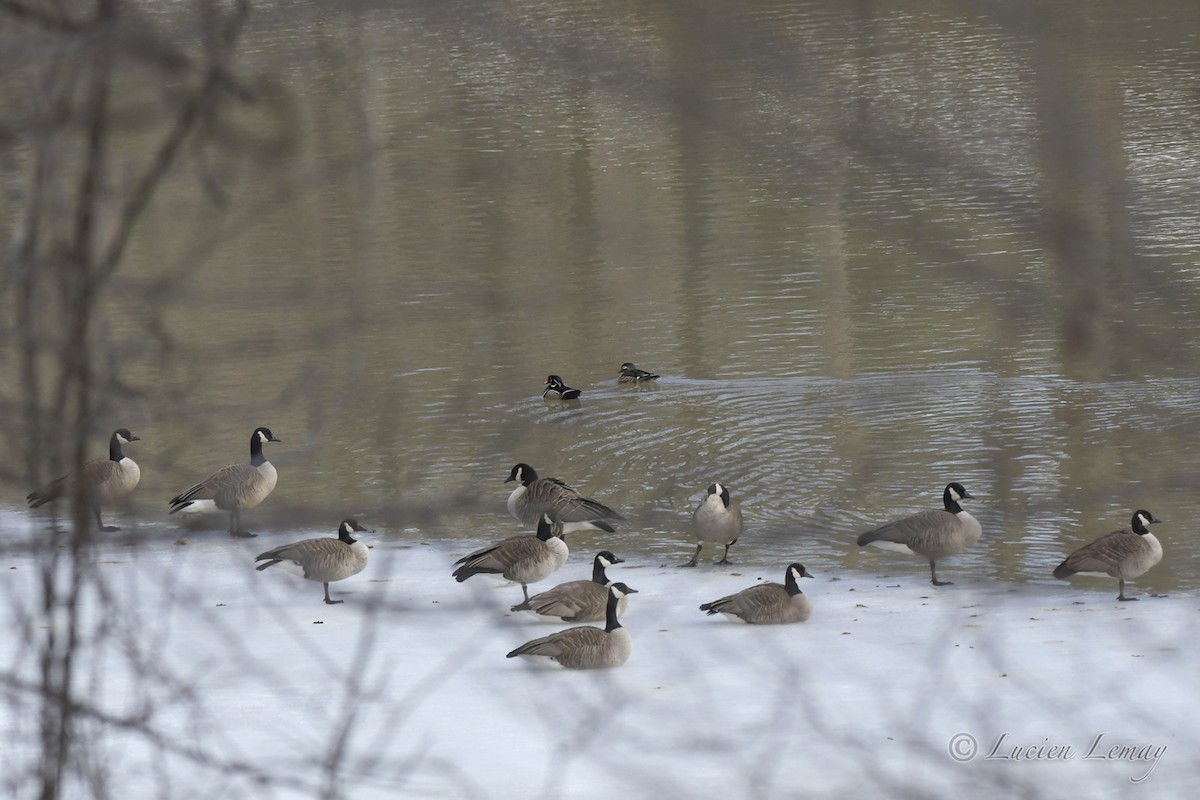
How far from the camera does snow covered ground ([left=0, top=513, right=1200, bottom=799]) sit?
20.5 ft

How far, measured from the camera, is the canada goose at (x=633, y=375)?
14.7 metres

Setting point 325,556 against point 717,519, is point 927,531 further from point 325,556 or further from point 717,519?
point 325,556

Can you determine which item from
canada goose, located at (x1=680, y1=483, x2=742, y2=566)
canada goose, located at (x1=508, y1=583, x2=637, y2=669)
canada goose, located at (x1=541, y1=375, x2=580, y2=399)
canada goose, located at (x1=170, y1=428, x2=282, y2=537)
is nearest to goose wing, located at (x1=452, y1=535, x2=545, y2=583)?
canada goose, located at (x1=508, y1=583, x2=637, y2=669)

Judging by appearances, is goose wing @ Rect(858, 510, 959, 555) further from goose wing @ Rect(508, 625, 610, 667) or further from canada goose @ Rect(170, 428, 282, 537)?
canada goose @ Rect(170, 428, 282, 537)

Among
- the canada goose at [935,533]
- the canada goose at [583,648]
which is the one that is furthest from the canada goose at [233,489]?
the canada goose at [935,533]

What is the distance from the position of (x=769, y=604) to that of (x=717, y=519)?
1261 millimetres

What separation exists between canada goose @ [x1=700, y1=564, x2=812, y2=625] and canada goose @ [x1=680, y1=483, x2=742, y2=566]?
3.38ft

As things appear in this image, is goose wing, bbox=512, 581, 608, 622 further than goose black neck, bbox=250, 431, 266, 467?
No

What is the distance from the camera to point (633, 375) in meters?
14.7

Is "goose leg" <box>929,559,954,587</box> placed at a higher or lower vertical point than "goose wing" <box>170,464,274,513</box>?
lower

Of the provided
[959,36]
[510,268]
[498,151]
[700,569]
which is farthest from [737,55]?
[498,151]
